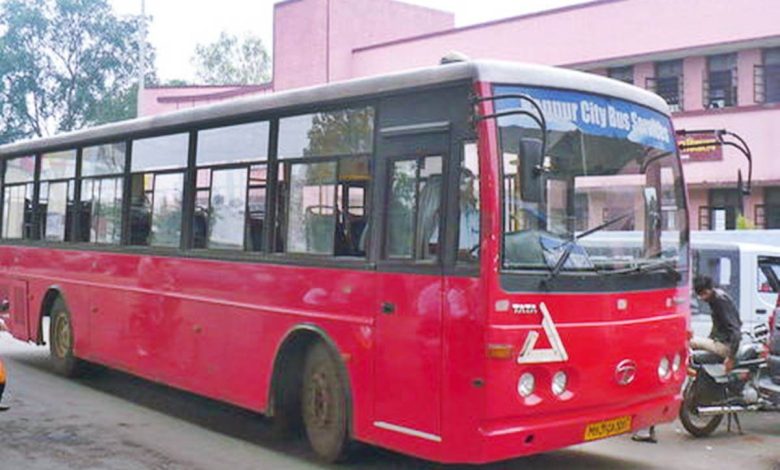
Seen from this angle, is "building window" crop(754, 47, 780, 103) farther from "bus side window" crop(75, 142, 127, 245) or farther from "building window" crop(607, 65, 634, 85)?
"bus side window" crop(75, 142, 127, 245)

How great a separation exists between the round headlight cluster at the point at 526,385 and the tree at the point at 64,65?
4187 cm

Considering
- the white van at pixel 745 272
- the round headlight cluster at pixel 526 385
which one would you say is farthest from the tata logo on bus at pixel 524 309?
the white van at pixel 745 272

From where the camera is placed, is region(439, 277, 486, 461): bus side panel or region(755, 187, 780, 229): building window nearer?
region(439, 277, 486, 461): bus side panel

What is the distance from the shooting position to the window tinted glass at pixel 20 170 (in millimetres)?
13039

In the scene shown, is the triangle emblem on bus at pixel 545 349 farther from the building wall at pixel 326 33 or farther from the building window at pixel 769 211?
the building wall at pixel 326 33

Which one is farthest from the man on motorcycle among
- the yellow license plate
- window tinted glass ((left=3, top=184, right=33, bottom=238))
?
window tinted glass ((left=3, top=184, right=33, bottom=238))

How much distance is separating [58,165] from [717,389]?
332 inches

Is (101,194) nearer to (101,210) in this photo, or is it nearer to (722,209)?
(101,210)

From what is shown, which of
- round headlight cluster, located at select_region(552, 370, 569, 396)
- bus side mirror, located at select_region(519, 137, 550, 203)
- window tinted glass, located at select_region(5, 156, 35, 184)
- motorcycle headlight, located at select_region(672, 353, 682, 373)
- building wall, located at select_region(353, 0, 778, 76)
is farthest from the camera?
building wall, located at select_region(353, 0, 778, 76)

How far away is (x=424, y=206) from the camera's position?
21.5 feet

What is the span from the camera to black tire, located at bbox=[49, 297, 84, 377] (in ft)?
37.8

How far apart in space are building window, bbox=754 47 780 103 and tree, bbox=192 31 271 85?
42791 mm

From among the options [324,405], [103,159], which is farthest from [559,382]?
[103,159]

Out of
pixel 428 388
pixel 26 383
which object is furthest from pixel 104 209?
pixel 428 388
